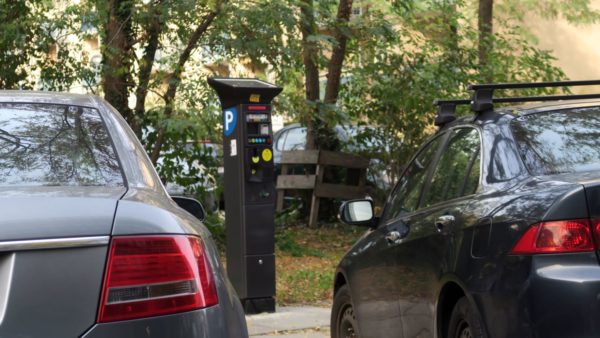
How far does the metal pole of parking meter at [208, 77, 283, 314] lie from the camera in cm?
977

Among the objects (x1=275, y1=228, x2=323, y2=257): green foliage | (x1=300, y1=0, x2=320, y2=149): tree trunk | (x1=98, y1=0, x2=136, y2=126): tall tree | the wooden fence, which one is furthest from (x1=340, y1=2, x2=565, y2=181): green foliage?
(x1=98, y1=0, x2=136, y2=126): tall tree

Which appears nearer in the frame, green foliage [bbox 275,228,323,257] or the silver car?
the silver car

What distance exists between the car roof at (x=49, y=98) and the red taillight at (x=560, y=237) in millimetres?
1893

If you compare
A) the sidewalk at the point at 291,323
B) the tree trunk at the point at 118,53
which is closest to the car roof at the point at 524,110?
the sidewalk at the point at 291,323

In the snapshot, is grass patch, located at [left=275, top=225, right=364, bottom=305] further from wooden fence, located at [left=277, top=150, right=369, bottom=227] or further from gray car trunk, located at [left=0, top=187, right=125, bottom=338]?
gray car trunk, located at [left=0, top=187, right=125, bottom=338]

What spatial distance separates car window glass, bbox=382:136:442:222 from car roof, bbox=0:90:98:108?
2.13 metres

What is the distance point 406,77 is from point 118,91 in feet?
16.2

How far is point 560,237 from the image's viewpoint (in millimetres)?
4004

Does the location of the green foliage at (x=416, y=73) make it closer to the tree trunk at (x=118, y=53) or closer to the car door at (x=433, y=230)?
the tree trunk at (x=118, y=53)

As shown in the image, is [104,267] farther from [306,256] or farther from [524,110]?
[306,256]

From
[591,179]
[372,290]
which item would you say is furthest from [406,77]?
[591,179]

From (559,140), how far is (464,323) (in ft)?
3.24

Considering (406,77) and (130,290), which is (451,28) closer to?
(406,77)

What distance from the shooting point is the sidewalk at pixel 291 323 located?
899cm
